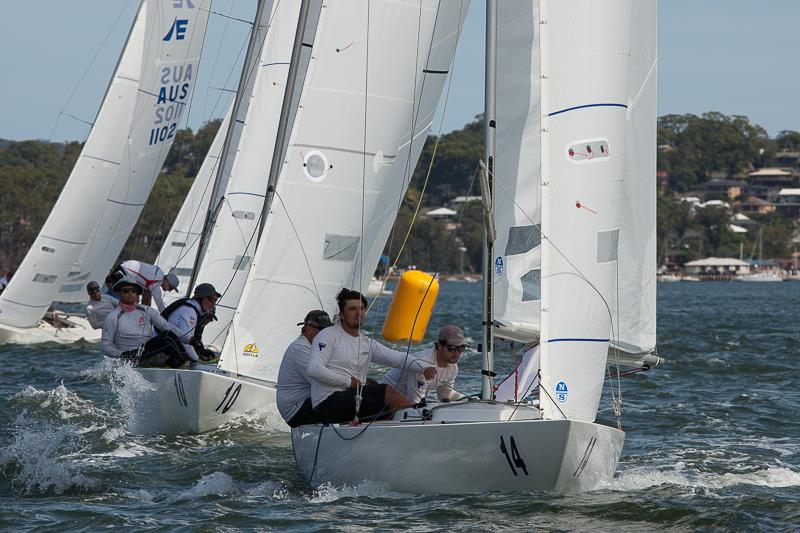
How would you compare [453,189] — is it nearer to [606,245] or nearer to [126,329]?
Answer: [126,329]

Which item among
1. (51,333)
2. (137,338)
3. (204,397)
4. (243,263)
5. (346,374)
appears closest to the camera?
(346,374)

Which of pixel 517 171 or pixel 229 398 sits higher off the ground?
pixel 517 171

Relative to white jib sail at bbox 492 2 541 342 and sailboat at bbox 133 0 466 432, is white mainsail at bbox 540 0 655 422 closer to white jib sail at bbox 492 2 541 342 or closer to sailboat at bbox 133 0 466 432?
white jib sail at bbox 492 2 541 342

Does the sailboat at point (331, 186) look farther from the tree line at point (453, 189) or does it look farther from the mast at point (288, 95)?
the tree line at point (453, 189)

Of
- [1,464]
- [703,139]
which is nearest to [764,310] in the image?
[1,464]

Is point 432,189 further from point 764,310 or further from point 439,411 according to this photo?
point 439,411

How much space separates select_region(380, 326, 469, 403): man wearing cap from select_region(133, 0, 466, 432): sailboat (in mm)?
2154

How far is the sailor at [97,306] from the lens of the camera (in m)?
14.5

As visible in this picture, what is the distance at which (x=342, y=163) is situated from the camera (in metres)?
10.2

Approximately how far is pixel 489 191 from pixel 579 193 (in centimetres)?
47

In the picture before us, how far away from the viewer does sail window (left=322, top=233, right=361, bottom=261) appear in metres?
10.1

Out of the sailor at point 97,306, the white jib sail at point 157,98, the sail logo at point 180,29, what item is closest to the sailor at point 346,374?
the sailor at point 97,306

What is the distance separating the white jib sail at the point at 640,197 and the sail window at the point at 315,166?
289 cm

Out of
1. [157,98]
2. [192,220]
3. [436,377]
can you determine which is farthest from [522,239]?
[192,220]
